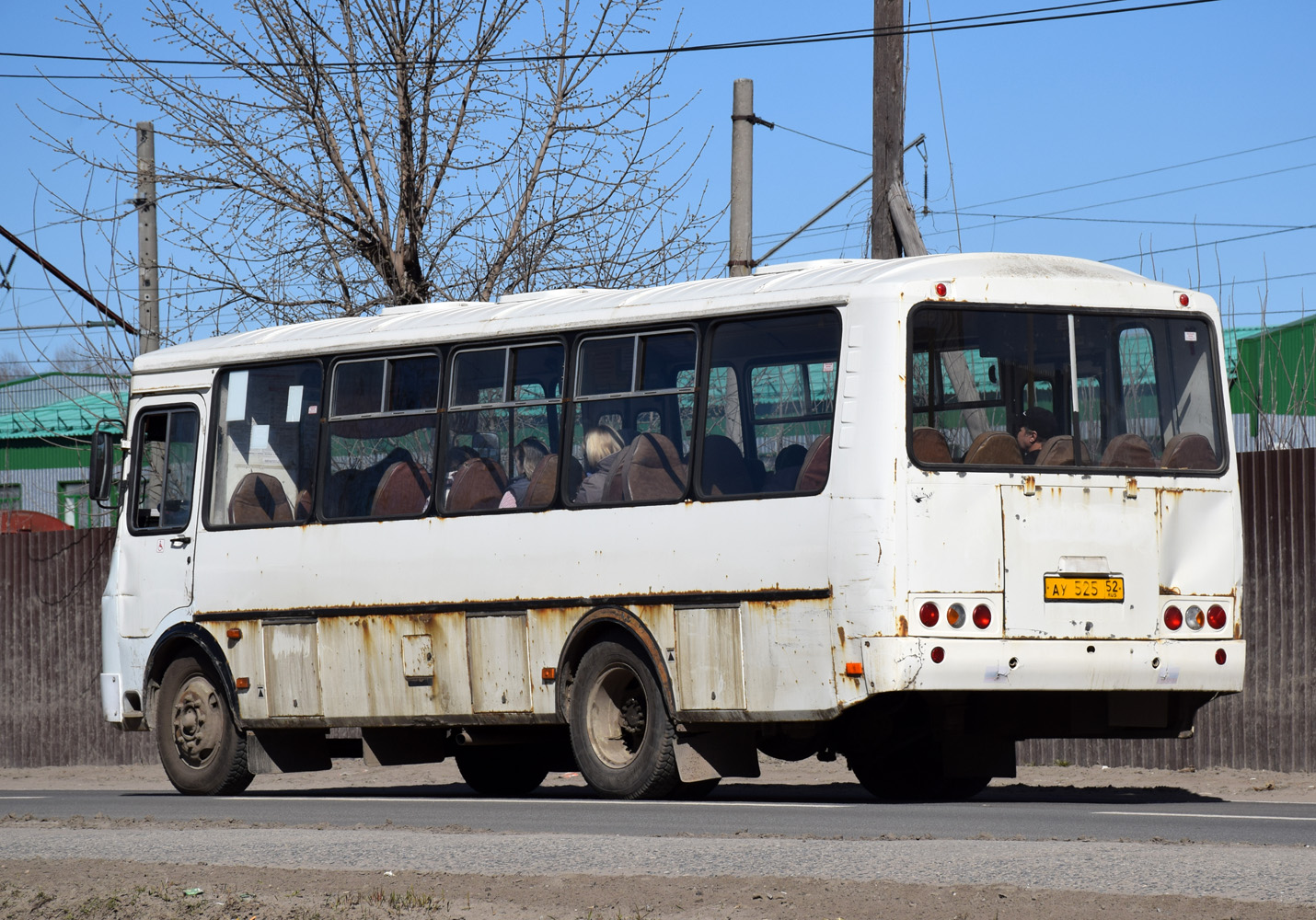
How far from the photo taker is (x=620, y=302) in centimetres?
1221

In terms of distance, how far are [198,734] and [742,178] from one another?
8.40 m

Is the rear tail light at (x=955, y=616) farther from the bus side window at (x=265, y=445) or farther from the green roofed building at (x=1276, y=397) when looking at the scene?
the bus side window at (x=265, y=445)

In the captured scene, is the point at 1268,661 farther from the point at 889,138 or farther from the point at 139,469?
the point at 139,469

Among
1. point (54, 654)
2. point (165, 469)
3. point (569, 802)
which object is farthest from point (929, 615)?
point (54, 654)

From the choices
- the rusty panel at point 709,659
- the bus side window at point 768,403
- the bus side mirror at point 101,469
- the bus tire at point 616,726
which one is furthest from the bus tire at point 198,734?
the bus side window at point 768,403

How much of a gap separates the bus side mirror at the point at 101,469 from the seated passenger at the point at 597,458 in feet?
13.8

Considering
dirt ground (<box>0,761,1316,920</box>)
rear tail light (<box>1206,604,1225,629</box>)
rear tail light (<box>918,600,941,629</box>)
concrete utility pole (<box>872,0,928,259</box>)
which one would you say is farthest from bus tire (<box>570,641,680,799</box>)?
concrete utility pole (<box>872,0,928,259</box>)

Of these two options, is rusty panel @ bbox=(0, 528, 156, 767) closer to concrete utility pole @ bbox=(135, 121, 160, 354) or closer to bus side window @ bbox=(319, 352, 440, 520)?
concrete utility pole @ bbox=(135, 121, 160, 354)

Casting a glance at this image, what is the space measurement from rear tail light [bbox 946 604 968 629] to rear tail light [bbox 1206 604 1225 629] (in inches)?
60.1

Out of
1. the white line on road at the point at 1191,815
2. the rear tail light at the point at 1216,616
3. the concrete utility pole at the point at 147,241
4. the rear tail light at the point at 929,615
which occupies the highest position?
the concrete utility pole at the point at 147,241

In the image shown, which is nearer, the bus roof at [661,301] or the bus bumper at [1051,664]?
the bus bumper at [1051,664]

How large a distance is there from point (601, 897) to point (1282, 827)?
11.9ft

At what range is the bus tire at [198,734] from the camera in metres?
14.2

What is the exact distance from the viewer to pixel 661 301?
12.0m
